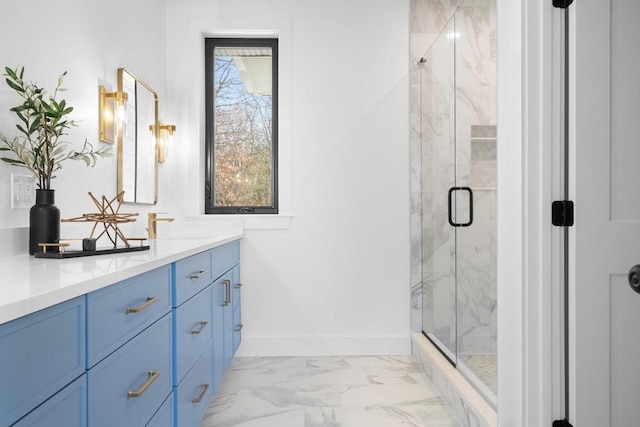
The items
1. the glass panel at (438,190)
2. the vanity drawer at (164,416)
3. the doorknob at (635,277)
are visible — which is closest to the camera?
the doorknob at (635,277)

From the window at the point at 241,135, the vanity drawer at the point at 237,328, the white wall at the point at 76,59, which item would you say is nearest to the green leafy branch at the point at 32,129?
the white wall at the point at 76,59

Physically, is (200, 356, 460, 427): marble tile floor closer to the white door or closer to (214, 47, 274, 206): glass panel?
the white door

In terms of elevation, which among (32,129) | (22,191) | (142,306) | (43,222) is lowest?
(142,306)

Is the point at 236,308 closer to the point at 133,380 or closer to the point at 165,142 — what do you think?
the point at 165,142

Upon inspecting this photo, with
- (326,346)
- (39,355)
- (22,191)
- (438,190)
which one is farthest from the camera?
(326,346)

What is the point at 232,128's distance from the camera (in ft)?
10.5

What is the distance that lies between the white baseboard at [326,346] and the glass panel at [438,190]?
269 mm

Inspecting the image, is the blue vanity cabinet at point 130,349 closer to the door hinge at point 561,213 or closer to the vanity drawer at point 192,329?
the vanity drawer at point 192,329

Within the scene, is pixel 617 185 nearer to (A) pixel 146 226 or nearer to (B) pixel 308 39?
(B) pixel 308 39

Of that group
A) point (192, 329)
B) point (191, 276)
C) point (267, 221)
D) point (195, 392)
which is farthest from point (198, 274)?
point (267, 221)

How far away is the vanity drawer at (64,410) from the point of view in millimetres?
739

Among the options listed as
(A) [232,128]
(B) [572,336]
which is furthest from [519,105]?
(A) [232,128]

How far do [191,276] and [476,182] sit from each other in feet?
4.84

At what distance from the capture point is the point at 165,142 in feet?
9.66
